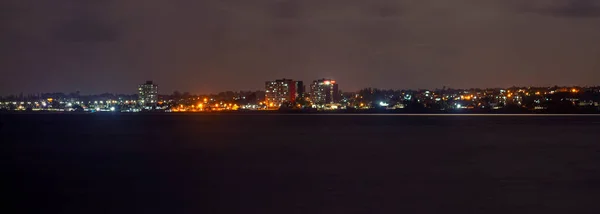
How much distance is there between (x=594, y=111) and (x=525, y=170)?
291 feet

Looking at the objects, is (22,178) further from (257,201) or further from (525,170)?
(525,170)

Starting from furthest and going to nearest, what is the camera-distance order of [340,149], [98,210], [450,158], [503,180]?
1. [340,149]
2. [450,158]
3. [503,180]
4. [98,210]

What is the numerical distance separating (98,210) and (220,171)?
6.43 metres

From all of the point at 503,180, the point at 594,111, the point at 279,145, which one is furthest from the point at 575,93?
the point at 503,180

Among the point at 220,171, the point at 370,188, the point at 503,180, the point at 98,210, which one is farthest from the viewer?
the point at 220,171

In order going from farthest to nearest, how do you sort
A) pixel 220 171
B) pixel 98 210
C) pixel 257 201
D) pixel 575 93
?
pixel 575 93 → pixel 220 171 → pixel 257 201 → pixel 98 210

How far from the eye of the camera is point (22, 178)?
15516 mm

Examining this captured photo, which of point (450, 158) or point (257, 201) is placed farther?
point (450, 158)

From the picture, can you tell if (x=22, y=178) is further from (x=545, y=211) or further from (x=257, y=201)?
(x=545, y=211)

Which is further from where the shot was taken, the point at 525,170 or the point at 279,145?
the point at 279,145

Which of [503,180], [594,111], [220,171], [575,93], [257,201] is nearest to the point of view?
[257,201]

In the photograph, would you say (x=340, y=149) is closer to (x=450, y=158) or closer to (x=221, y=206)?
(x=450, y=158)

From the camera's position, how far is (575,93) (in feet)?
427

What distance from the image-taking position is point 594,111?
9681cm
